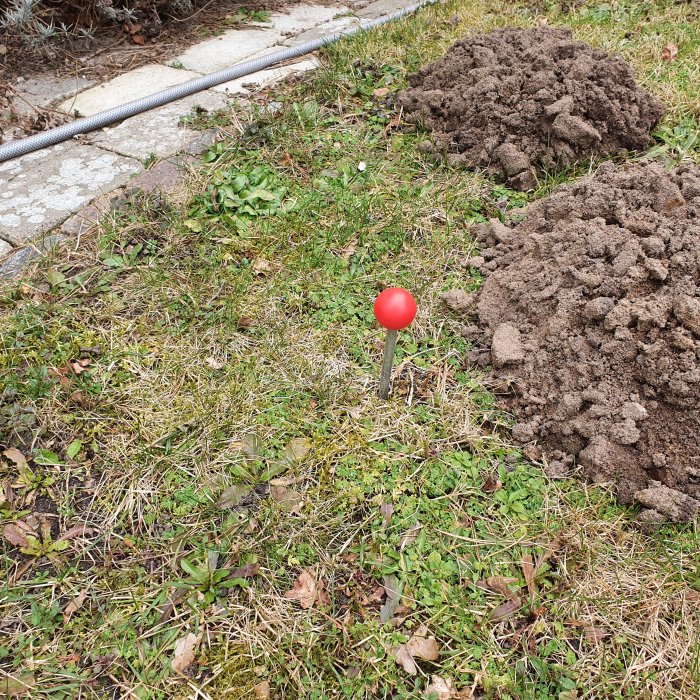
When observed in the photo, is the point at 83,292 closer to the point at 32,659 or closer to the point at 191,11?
the point at 32,659

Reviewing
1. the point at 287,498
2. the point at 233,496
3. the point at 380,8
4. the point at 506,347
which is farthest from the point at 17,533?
the point at 380,8

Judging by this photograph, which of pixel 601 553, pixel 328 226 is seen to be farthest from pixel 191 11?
pixel 601 553

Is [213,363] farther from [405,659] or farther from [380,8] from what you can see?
[380,8]

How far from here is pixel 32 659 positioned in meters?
1.75

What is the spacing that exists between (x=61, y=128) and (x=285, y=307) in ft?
6.64

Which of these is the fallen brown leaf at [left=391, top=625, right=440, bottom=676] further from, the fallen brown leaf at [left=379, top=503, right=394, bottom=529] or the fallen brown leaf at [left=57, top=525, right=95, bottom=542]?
the fallen brown leaf at [left=57, top=525, right=95, bottom=542]

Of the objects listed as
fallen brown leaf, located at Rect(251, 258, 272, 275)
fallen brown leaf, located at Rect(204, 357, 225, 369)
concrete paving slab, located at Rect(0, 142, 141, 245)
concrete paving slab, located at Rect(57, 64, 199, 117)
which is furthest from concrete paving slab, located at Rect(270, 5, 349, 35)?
fallen brown leaf, located at Rect(204, 357, 225, 369)

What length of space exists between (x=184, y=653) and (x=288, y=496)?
1.93 feet

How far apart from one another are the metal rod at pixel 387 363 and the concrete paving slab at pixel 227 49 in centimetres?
329

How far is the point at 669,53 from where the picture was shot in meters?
4.35

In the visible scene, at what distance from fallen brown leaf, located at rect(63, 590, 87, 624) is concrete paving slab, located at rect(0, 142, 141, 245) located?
1.88 metres

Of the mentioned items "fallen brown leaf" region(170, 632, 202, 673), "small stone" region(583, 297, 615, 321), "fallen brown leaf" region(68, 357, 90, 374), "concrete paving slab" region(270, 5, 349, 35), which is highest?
"concrete paving slab" region(270, 5, 349, 35)

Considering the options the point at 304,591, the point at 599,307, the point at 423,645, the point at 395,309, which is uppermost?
the point at 395,309

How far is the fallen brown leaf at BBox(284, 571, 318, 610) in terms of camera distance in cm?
189
